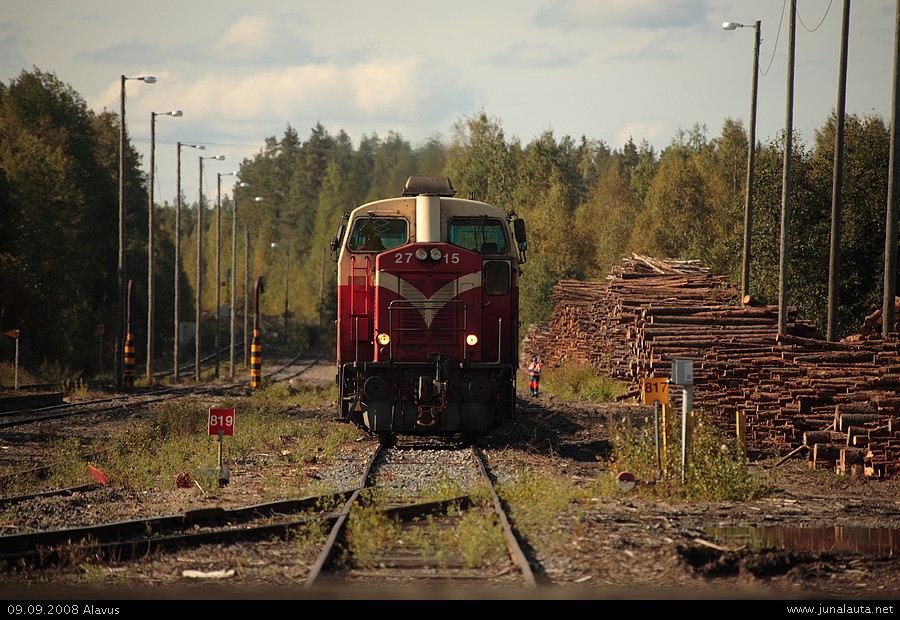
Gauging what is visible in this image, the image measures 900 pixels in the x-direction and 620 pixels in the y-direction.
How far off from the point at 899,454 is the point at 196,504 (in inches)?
376

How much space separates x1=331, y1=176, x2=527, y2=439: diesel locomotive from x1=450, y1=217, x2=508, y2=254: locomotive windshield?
0.05ft

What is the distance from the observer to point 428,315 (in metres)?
16.6

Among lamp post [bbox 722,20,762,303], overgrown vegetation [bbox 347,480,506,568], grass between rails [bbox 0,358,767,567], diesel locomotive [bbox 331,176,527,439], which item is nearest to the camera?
overgrown vegetation [bbox 347,480,506,568]

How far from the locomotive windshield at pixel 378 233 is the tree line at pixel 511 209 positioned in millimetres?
15715

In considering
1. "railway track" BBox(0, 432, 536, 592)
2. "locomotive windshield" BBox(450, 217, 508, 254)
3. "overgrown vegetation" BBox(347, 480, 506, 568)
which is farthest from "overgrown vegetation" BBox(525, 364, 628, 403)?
"overgrown vegetation" BBox(347, 480, 506, 568)

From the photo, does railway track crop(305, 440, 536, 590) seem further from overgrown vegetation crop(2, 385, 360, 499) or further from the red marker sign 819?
the red marker sign 819

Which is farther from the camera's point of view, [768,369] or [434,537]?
[768,369]

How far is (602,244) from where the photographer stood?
6525 centimetres

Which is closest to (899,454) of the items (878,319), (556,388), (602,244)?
(878,319)
